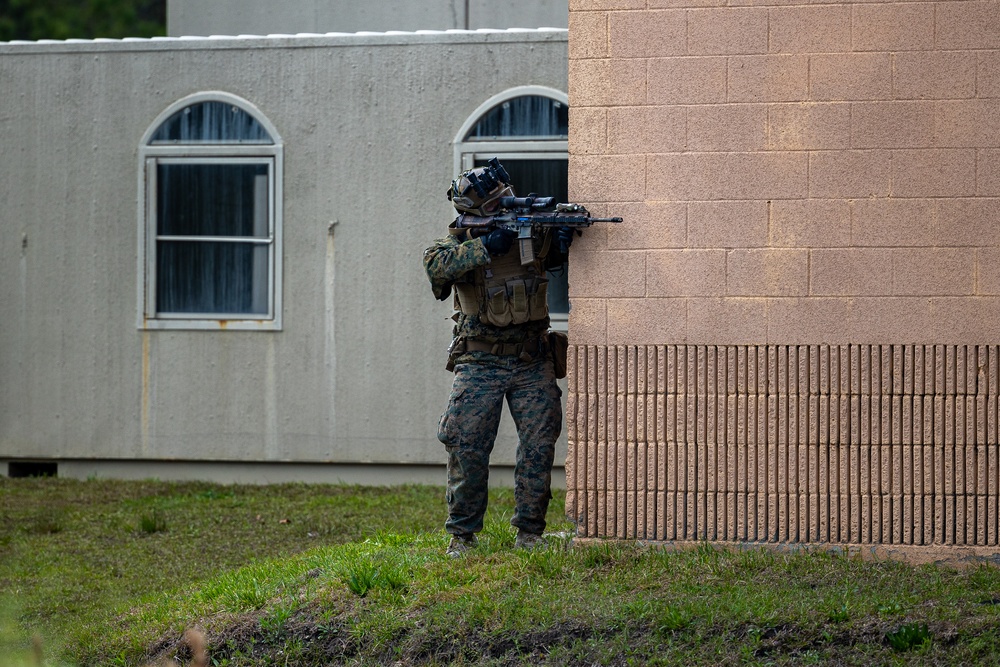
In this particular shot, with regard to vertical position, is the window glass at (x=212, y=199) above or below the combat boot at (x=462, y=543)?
above

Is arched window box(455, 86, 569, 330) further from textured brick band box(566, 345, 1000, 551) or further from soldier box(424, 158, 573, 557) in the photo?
textured brick band box(566, 345, 1000, 551)

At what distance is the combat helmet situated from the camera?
6395 mm

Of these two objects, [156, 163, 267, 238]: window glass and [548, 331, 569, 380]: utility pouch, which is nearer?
[548, 331, 569, 380]: utility pouch

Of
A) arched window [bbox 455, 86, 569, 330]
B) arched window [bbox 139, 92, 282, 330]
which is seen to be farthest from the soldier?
arched window [bbox 139, 92, 282, 330]

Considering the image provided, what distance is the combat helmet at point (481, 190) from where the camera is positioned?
252 inches

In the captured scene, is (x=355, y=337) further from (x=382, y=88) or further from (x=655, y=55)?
(x=655, y=55)

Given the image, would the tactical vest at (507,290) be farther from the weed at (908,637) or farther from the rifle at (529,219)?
the weed at (908,637)

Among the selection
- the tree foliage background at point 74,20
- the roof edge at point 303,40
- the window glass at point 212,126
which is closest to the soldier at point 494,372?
the roof edge at point 303,40

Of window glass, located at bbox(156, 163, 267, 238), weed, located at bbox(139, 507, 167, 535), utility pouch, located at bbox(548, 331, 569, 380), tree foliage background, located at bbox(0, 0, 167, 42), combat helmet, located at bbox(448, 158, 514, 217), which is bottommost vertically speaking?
weed, located at bbox(139, 507, 167, 535)

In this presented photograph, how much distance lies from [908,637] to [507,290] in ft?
8.31

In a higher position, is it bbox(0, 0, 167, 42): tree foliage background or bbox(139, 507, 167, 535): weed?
bbox(0, 0, 167, 42): tree foliage background

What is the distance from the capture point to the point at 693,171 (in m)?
6.14

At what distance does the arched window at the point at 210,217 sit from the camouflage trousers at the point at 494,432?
4.45 meters

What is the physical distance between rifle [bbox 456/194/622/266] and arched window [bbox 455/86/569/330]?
3.69 metres
